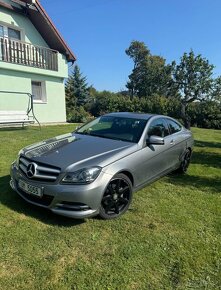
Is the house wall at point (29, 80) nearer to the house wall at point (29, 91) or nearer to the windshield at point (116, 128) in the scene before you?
the house wall at point (29, 91)

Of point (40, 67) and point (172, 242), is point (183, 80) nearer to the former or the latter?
point (40, 67)

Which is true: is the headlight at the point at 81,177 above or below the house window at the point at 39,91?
below

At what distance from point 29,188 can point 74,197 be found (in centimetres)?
72

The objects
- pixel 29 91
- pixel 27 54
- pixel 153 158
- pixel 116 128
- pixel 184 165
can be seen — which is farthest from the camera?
pixel 29 91

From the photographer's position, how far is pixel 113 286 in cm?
279

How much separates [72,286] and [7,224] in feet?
4.76

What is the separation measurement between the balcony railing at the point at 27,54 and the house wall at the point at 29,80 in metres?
0.27

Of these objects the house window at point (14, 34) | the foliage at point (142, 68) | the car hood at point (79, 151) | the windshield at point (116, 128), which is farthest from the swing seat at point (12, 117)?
the foliage at point (142, 68)

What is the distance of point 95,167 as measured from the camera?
389cm

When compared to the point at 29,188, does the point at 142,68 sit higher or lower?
higher

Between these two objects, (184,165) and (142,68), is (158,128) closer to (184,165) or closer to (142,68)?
(184,165)

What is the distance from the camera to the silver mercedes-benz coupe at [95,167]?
376cm

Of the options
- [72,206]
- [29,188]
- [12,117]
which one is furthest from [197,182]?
[12,117]

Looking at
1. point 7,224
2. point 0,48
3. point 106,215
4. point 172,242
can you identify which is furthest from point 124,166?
point 0,48
